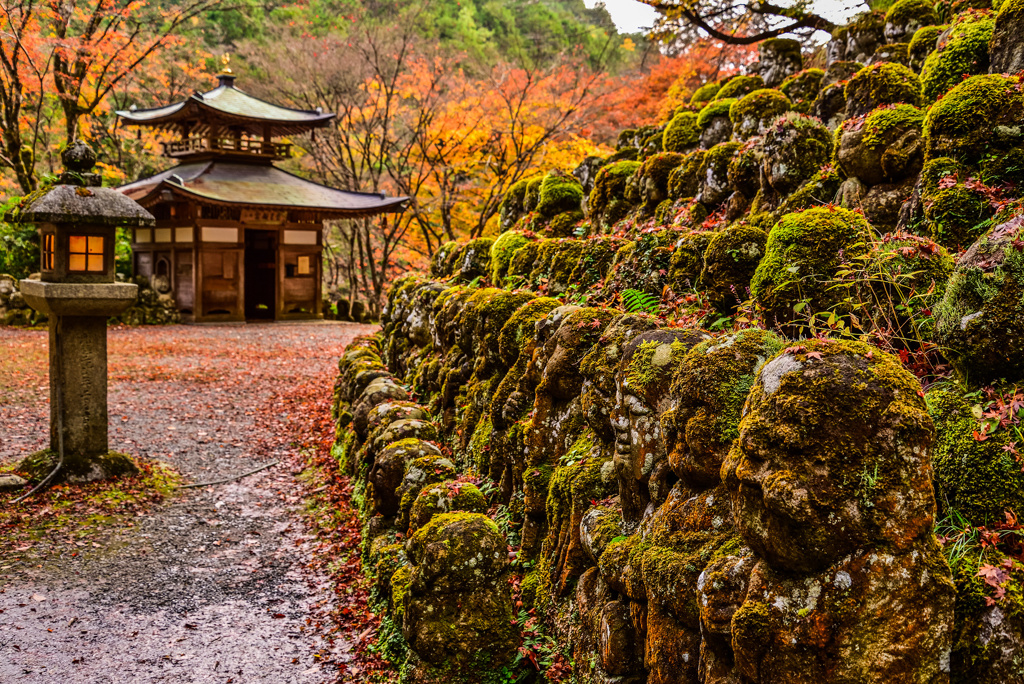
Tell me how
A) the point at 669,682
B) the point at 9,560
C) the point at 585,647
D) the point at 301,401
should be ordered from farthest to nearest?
1. the point at 301,401
2. the point at 9,560
3. the point at 585,647
4. the point at 669,682

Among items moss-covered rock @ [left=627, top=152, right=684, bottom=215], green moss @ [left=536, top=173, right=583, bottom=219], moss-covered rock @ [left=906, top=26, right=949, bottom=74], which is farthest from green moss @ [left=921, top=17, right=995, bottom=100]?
green moss @ [left=536, top=173, right=583, bottom=219]

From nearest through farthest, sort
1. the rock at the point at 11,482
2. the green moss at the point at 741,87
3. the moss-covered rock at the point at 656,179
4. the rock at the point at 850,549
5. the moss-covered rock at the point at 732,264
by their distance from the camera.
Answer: the rock at the point at 850,549, the moss-covered rock at the point at 732,264, the rock at the point at 11,482, the moss-covered rock at the point at 656,179, the green moss at the point at 741,87

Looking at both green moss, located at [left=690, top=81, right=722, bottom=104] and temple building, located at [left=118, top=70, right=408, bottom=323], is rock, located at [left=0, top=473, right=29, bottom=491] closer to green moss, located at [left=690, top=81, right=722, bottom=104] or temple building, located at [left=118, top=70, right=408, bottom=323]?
green moss, located at [left=690, top=81, right=722, bottom=104]

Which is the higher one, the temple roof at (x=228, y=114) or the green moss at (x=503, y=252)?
the temple roof at (x=228, y=114)

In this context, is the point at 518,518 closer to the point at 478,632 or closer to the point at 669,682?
the point at 478,632

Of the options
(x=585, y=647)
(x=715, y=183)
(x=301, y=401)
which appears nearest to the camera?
(x=585, y=647)

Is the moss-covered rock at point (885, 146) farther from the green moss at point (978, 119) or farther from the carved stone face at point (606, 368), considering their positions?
the carved stone face at point (606, 368)

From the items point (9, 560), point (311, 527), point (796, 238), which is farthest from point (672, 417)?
point (9, 560)

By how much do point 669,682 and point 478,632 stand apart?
1.81m

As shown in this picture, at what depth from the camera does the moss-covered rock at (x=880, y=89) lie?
19.5 feet

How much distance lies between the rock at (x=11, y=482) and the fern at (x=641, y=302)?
7003 mm

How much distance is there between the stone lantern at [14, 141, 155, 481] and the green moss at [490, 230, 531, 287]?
403 cm

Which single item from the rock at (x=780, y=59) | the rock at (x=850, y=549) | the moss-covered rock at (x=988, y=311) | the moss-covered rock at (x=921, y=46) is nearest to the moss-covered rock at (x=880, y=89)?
the moss-covered rock at (x=921, y=46)

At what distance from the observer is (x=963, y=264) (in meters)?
3.21
